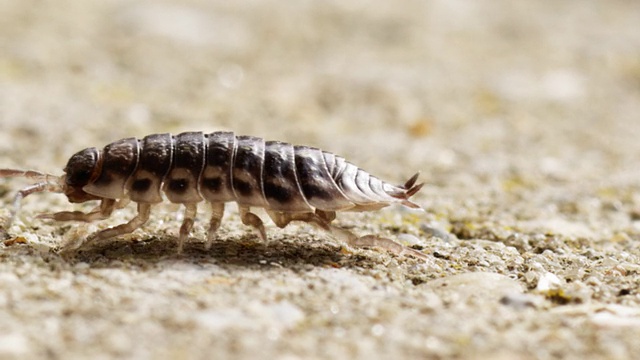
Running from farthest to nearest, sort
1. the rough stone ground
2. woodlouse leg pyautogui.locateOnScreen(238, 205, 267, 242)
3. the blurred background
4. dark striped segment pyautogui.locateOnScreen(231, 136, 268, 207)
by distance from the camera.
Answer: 1. the blurred background
2. woodlouse leg pyautogui.locateOnScreen(238, 205, 267, 242)
3. dark striped segment pyautogui.locateOnScreen(231, 136, 268, 207)
4. the rough stone ground

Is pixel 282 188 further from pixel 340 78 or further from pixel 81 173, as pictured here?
pixel 340 78

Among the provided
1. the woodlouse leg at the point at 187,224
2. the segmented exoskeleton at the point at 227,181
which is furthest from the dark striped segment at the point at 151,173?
the woodlouse leg at the point at 187,224

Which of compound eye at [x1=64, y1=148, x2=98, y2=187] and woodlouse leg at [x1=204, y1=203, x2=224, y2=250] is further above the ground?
compound eye at [x1=64, y1=148, x2=98, y2=187]

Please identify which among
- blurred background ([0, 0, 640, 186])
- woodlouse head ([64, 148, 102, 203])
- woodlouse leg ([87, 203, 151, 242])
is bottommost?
woodlouse leg ([87, 203, 151, 242])

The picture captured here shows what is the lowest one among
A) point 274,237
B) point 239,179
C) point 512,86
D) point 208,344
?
point 208,344

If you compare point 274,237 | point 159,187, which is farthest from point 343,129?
point 159,187

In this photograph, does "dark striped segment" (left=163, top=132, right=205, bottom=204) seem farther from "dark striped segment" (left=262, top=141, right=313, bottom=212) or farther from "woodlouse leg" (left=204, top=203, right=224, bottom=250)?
"dark striped segment" (left=262, top=141, right=313, bottom=212)

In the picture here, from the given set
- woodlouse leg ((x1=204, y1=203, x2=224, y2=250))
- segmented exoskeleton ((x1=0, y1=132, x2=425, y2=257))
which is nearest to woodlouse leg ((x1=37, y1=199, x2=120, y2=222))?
segmented exoskeleton ((x1=0, y1=132, x2=425, y2=257))

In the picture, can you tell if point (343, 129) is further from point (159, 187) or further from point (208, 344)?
point (208, 344)
